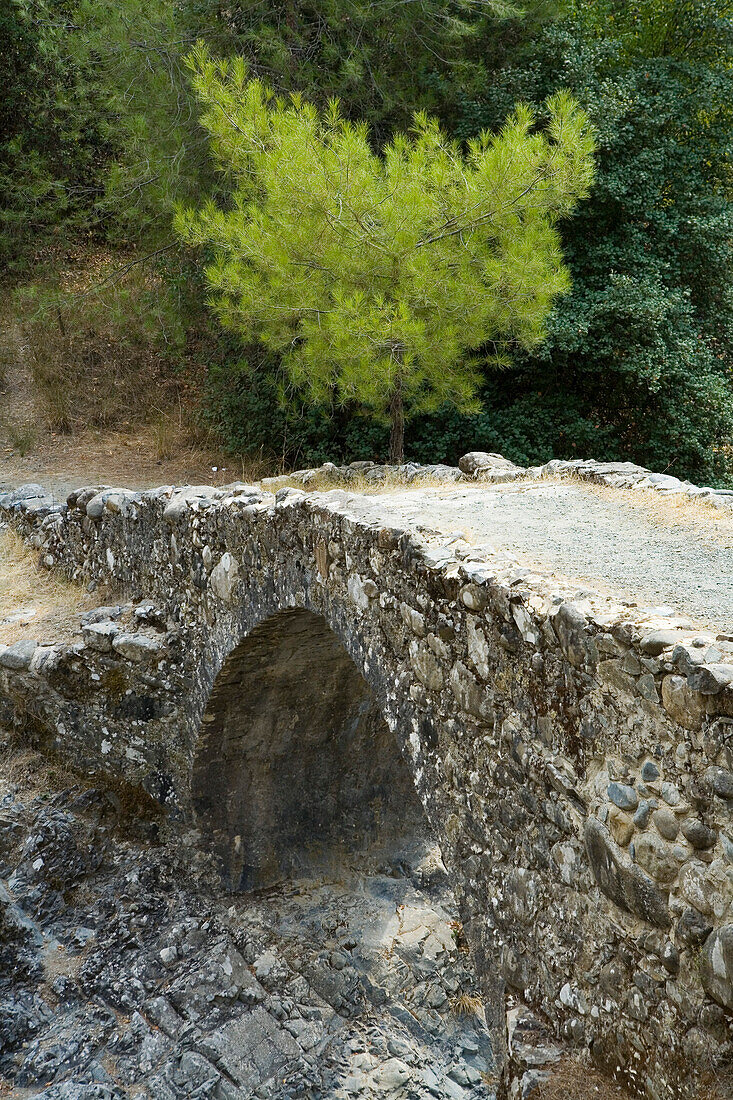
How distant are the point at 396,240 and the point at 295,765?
208 inches

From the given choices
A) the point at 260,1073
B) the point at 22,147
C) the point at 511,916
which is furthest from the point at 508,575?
the point at 22,147

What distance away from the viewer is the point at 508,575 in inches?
152

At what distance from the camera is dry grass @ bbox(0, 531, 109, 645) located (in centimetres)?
861

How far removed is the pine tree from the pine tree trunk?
346 mm

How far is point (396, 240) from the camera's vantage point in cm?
870

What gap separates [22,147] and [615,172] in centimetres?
1161

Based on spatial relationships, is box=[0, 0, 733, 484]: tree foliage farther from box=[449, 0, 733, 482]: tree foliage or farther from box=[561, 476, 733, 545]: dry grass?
box=[561, 476, 733, 545]: dry grass

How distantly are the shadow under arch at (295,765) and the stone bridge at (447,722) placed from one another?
0.03 m

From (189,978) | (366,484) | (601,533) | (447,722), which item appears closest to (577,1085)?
(447,722)

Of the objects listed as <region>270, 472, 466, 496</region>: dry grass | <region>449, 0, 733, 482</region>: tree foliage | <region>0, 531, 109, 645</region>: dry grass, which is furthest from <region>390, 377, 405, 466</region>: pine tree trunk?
<region>0, 531, 109, 645</region>: dry grass

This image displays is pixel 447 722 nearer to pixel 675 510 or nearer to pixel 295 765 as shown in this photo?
pixel 675 510

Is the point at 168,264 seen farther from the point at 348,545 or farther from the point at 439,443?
the point at 348,545

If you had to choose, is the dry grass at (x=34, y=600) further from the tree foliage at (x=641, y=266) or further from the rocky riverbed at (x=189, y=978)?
the tree foliage at (x=641, y=266)

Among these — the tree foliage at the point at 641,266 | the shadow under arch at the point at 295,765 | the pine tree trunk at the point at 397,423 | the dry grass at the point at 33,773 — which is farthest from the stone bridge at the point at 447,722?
the tree foliage at the point at 641,266
